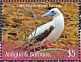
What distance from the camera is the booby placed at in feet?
7.52

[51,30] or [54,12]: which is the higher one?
[54,12]

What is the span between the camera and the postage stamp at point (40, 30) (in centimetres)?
229

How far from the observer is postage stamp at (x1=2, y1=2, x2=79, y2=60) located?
90.0 inches

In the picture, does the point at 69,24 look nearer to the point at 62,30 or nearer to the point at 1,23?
the point at 62,30

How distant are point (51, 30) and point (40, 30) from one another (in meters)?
0.09

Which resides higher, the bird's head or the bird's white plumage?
the bird's head

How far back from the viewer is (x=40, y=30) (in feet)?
7.54

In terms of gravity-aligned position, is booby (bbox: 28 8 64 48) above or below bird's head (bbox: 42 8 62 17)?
below

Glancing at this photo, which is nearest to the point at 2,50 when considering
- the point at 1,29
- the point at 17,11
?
the point at 1,29

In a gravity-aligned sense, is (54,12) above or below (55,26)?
above

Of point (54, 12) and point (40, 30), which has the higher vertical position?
point (54, 12)

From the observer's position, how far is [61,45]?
2305mm

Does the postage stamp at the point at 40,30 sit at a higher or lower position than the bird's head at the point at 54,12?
lower

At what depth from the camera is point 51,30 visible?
7.57ft
